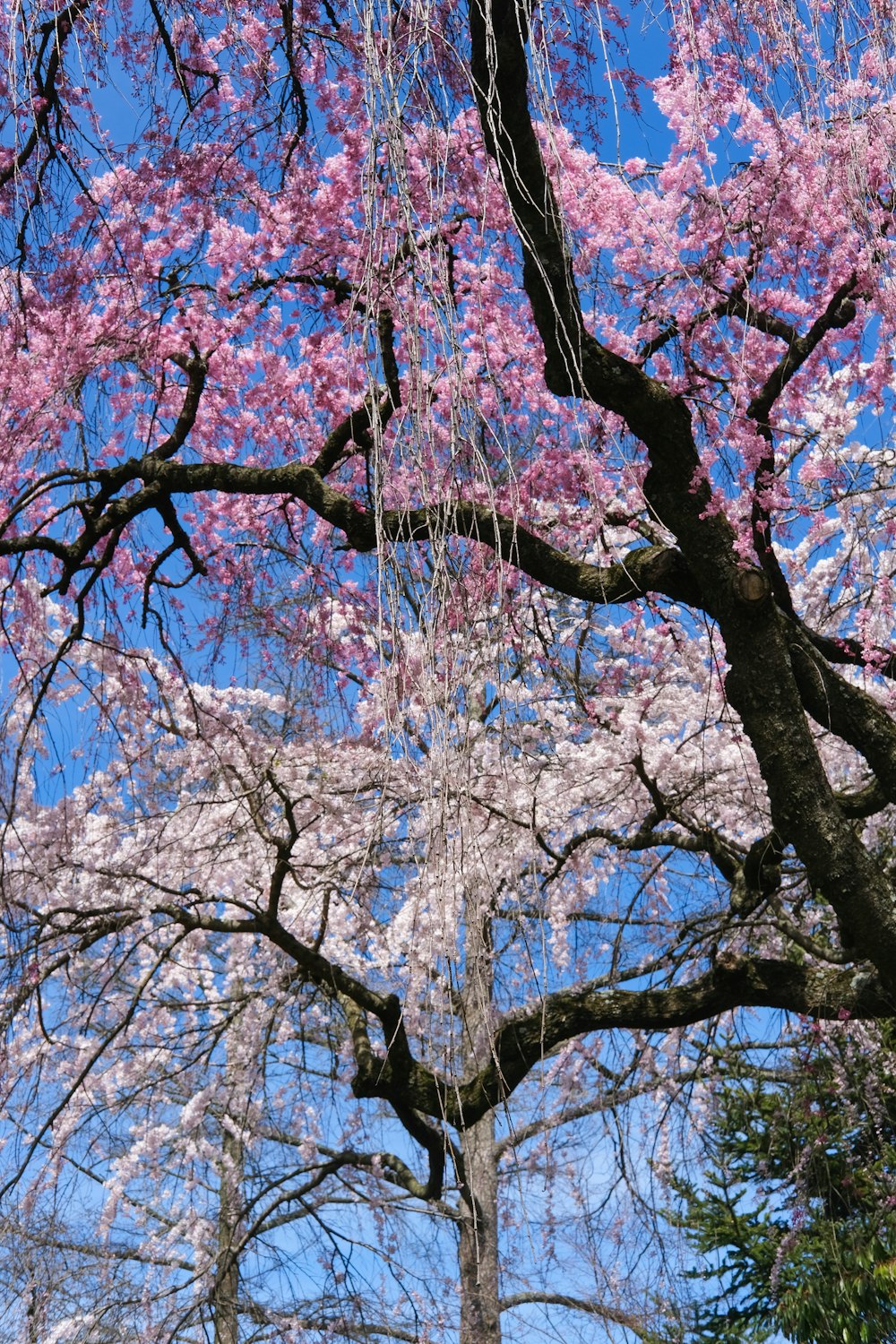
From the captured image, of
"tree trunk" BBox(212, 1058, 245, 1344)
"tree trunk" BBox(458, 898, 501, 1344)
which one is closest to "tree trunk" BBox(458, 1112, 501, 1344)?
"tree trunk" BBox(458, 898, 501, 1344)

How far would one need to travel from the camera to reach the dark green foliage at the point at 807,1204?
5.46 m

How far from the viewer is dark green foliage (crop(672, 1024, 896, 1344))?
215 inches

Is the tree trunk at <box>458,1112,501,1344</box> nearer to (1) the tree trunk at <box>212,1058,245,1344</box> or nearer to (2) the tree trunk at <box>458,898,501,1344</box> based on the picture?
(2) the tree trunk at <box>458,898,501,1344</box>

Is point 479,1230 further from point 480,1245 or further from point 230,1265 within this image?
point 230,1265

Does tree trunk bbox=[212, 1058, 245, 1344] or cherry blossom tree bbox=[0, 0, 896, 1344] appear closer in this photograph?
cherry blossom tree bbox=[0, 0, 896, 1344]

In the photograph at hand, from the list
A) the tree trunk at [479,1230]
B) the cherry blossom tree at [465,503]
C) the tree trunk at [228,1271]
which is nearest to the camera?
the cherry blossom tree at [465,503]

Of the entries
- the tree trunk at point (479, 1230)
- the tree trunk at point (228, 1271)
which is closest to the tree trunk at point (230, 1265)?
the tree trunk at point (228, 1271)

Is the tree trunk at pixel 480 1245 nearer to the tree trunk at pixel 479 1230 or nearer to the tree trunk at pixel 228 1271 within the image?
the tree trunk at pixel 479 1230

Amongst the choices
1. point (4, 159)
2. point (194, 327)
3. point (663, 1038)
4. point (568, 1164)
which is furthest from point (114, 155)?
point (568, 1164)

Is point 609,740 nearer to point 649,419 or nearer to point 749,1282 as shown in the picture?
point 649,419

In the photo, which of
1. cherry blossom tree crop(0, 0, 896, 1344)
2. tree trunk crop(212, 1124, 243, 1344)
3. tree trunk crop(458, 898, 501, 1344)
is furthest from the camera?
tree trunk crop(458, 898, 501, 1344)

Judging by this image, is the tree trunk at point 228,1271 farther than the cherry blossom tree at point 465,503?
Yes

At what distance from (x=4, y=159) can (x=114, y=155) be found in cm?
33

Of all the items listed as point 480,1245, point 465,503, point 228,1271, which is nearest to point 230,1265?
point 228,1271
